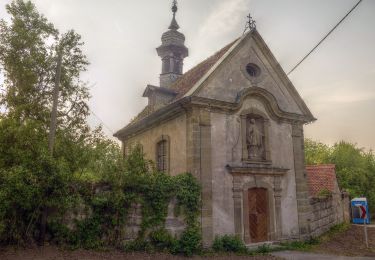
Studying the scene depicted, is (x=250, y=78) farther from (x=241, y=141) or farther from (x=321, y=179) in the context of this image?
(x=321, y=179)

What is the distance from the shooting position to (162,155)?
49.0 feet

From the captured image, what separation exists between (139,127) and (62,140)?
572 centimetres

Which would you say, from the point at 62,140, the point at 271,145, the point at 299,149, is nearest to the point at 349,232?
the point at 299,149

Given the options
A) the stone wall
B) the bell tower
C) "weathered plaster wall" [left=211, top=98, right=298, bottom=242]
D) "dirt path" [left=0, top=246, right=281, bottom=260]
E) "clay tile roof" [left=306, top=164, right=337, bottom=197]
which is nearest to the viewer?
"dirt path" [left=0, top=246, right=281, bottom=260]

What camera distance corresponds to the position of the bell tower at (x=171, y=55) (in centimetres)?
2097

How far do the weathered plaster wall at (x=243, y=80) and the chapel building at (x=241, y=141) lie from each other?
45mm

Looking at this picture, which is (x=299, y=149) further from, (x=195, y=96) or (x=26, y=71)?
(x=26, y=71)

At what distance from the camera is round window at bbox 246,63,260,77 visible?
1478cm

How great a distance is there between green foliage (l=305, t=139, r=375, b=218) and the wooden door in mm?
16367

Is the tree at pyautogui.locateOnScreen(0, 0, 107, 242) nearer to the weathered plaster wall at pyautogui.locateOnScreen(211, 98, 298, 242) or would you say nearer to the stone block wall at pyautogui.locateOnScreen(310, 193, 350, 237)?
the weathered plaster wall at pyautogui.locateOnScreen(211, 98, 298, 242)

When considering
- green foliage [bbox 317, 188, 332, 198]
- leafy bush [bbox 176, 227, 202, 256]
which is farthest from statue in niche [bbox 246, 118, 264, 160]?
green foliage [bbox 317, 188, 332, 198]

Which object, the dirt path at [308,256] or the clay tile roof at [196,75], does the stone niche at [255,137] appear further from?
the dirt path at [308,256]

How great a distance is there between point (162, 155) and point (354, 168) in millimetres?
23774

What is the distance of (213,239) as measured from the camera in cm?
1191
